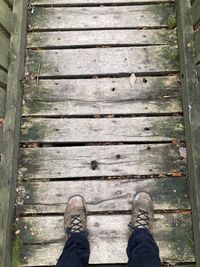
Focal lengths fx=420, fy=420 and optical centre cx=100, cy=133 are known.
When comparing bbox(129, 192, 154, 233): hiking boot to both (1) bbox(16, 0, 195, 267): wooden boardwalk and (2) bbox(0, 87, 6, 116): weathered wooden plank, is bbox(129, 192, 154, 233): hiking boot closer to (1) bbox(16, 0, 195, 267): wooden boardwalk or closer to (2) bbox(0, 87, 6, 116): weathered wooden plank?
(1) bbox(16, 0, 195, 267): wooden boardwalk

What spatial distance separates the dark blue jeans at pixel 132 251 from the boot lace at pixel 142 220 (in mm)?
71

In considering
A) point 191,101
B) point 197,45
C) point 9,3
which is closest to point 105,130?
point 191,101

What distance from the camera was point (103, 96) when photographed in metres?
3.74

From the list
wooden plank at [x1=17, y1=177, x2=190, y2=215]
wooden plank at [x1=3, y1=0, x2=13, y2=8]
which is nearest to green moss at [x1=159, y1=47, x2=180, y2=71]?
wooden plank at [x1=17, y1=177, x2=190, y2=215]

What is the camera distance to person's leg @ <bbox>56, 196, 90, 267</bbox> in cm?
305

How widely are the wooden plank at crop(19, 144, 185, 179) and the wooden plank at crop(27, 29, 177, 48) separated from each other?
3.27ft

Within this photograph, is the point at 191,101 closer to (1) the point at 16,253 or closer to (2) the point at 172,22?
(2) the point at 172,22

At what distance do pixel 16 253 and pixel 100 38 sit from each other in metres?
2.05

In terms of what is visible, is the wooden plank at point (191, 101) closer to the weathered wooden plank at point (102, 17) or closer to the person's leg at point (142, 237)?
the weathered wooden plank at point (102, 17)

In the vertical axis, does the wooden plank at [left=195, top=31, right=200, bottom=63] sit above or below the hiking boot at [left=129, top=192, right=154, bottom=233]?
above

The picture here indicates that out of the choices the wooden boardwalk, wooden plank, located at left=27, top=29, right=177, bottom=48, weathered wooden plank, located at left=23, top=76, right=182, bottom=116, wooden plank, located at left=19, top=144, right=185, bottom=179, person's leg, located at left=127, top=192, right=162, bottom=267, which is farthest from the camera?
wooden plank, located at left=27, top=29, right=177, bottom=48

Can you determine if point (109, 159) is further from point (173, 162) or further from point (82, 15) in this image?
point (82, 15)

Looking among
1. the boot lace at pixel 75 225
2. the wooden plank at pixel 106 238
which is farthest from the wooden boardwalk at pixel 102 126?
the boot lace at pixel 75 225

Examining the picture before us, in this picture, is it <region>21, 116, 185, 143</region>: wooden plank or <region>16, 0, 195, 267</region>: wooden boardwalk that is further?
<region>21, 116, 185, 143</region>: wooden plank
